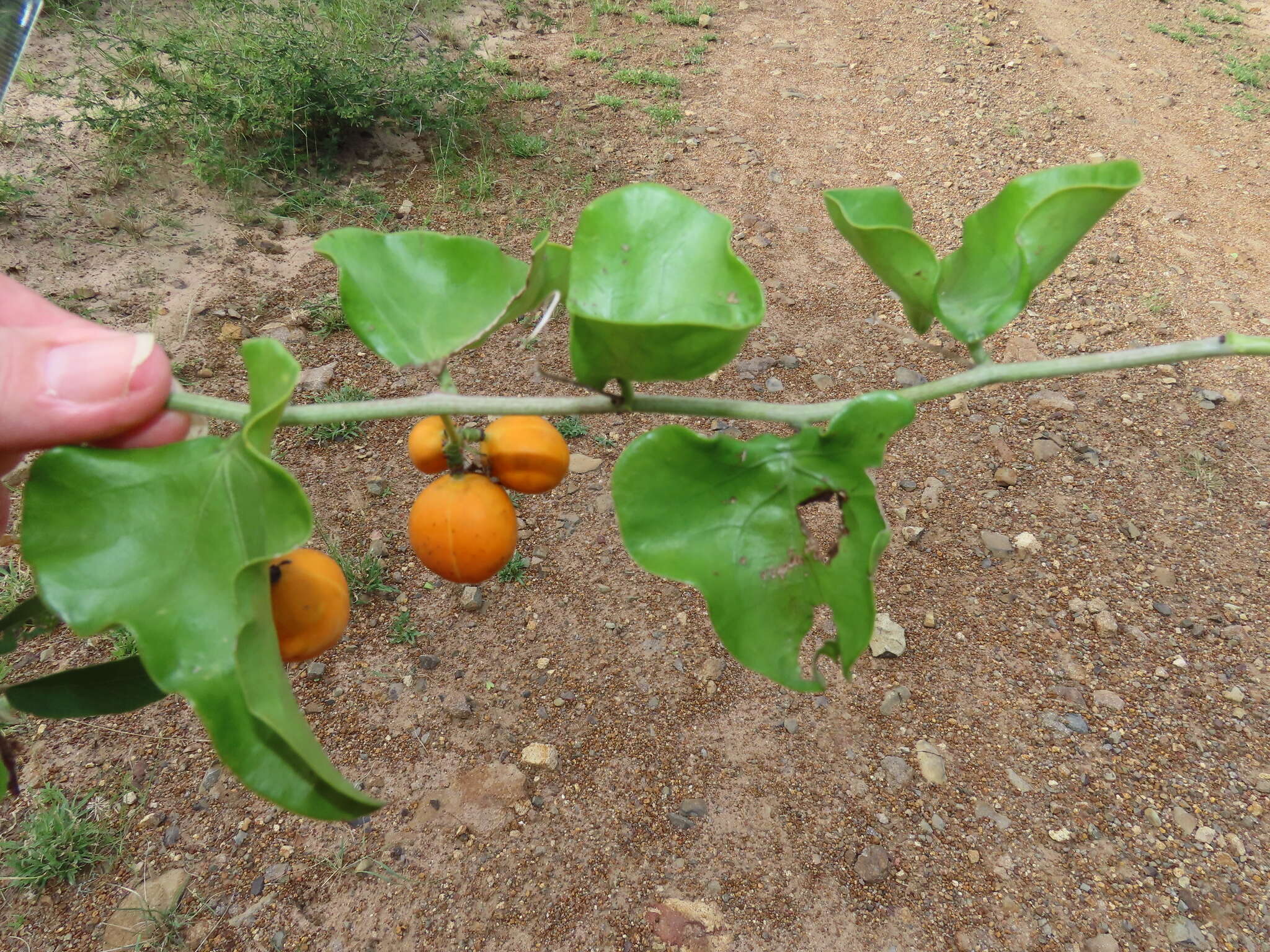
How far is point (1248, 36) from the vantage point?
5758 millimetres

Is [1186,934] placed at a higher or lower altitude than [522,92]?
lower

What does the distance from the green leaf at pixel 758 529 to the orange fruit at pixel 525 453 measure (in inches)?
5.9

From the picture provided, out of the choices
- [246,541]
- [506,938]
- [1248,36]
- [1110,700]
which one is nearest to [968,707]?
[1110,700]

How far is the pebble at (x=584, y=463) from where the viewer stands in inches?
108

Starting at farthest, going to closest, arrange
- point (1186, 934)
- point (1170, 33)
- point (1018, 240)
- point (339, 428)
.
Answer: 1. point (1170, 33)
2. point (339, 428)
3. point (1186, 934)
4. point (1018, 240)

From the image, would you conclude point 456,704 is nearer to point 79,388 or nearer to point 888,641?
point 888,641

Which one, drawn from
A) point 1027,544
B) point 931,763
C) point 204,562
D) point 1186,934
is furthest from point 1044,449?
point 204,562

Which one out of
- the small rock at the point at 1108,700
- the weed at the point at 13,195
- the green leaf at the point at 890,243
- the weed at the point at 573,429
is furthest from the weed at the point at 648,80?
the green leaf at the point at 890,243

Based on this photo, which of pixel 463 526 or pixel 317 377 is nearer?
pixel 463 526

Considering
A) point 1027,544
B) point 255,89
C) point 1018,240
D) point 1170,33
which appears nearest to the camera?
point 1018,240

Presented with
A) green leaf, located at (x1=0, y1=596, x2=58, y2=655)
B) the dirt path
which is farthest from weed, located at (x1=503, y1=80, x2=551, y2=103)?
green leaf, located at (x1=0, y1=596, x2=58, y2=655)

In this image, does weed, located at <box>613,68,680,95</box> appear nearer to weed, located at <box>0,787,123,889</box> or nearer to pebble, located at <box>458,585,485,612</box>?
pebble, located at <box>458,585,485,612</box>

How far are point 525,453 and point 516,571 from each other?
166cm

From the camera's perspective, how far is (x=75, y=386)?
2.94 ft
